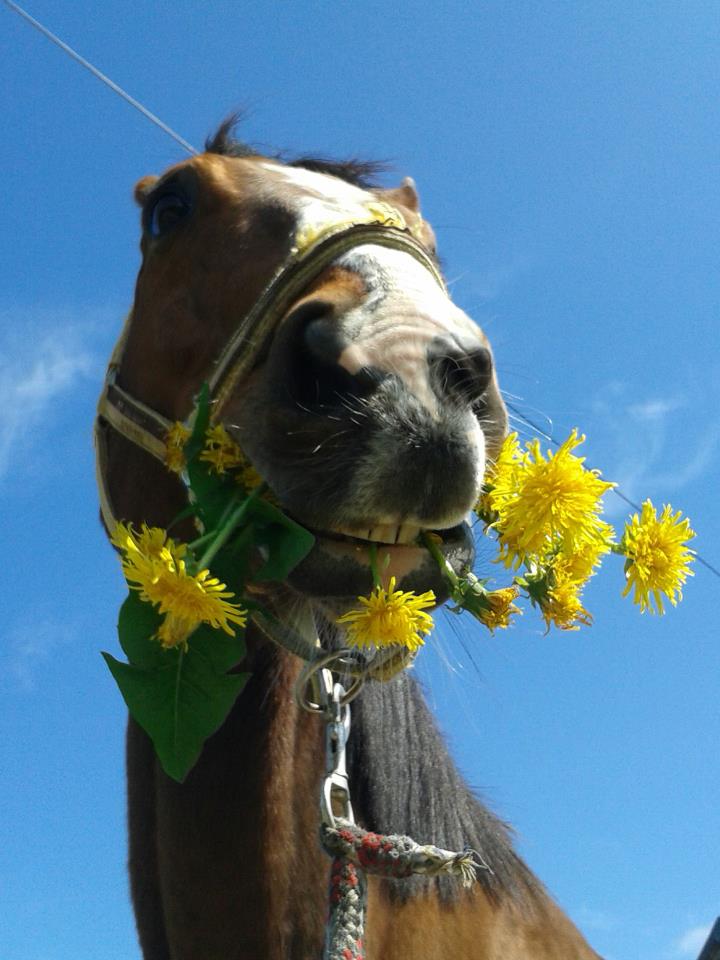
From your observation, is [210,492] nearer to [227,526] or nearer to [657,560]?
[227,526]

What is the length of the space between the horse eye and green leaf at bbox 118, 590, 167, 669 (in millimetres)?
1699

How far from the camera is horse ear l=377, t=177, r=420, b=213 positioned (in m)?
4.17

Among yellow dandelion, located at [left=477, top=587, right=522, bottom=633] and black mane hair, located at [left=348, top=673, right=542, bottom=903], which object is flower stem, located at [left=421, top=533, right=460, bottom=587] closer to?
yellow dandelion, located at [left=477, top=587, right=522, bottom=633]

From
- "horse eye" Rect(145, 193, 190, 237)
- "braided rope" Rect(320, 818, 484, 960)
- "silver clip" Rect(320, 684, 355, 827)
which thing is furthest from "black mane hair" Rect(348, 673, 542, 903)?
"horse eye" Rect(145, 193, 190, 237)

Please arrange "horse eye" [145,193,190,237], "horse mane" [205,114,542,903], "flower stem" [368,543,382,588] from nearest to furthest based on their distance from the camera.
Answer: "flower stem" [368,543,382,588], "horse mane" [205,114,542,903], "horse eye" [145,193,190,237]

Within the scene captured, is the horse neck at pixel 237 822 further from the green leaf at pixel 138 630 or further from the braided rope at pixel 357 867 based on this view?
the green leaf at pixel 138 630

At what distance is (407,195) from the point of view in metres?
4.33

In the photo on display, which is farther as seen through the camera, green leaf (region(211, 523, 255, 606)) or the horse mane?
the horse mane

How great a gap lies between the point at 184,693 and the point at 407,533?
690 millimetres

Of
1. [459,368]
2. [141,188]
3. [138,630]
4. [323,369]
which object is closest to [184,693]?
[138,630]

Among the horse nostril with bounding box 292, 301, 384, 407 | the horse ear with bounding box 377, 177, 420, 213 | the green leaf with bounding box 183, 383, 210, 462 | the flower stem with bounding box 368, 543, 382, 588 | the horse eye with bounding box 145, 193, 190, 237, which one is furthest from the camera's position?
the horse ear with bounding box 377, 177, 420, 213

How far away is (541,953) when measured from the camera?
3.33m

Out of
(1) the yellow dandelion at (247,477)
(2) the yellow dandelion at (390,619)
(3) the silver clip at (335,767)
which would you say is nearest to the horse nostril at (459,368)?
(2) the yellow dandelion at (390,619)

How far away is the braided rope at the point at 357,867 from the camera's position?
8.20 feet
